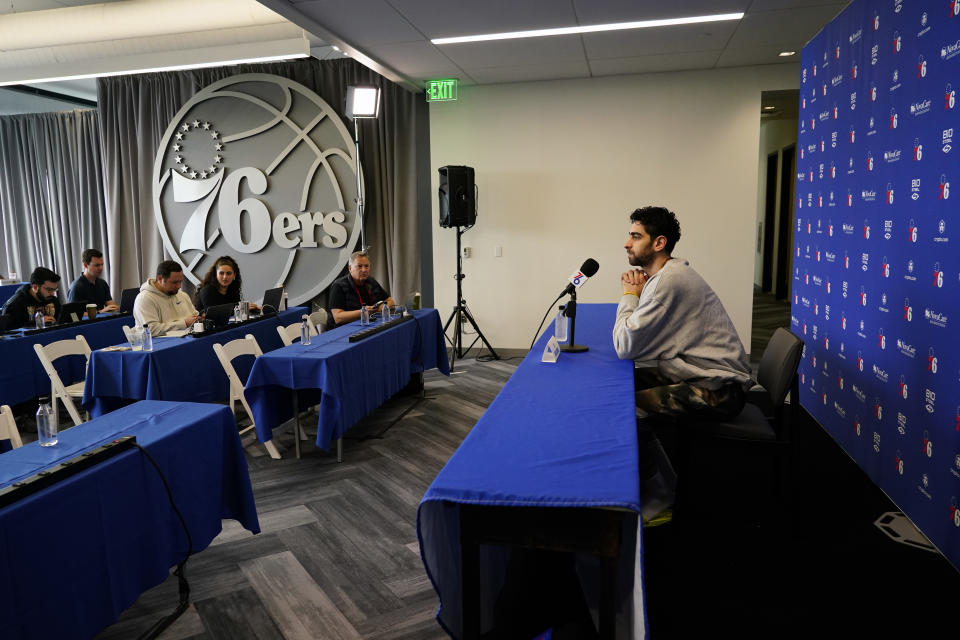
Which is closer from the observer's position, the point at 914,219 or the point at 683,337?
the point at 683,337

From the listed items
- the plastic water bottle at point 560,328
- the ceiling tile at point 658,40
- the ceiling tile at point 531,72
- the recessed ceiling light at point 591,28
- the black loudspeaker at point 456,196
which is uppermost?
the ceiling tile at point 531,72

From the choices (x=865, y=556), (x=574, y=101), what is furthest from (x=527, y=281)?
(x=865, y=556)

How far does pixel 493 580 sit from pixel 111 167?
26.7ft

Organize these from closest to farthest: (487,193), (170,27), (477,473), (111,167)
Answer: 1. (477,473)
2. (170,27)
3. (487,193)
4. (111,167)

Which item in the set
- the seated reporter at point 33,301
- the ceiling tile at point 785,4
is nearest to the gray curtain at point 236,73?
the seated reporter at point 33,301

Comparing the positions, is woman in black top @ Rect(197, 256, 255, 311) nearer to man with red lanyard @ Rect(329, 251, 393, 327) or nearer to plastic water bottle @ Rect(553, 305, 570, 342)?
man with red lanyard @ Rect(329, 251, 393, 327)

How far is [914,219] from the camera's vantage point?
110 inches

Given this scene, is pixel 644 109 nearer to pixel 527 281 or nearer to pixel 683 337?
pixel 527 281

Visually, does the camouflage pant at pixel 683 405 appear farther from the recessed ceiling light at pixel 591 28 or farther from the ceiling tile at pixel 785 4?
the recessed ceiling light at pixel 591 28

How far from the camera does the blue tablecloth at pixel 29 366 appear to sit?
13.8ft

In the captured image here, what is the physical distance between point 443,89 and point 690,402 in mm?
4889

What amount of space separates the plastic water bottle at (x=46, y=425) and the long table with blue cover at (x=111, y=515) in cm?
3

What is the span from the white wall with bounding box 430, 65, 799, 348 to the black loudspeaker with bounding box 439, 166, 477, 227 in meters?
0.47

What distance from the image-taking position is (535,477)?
59.9 inches
